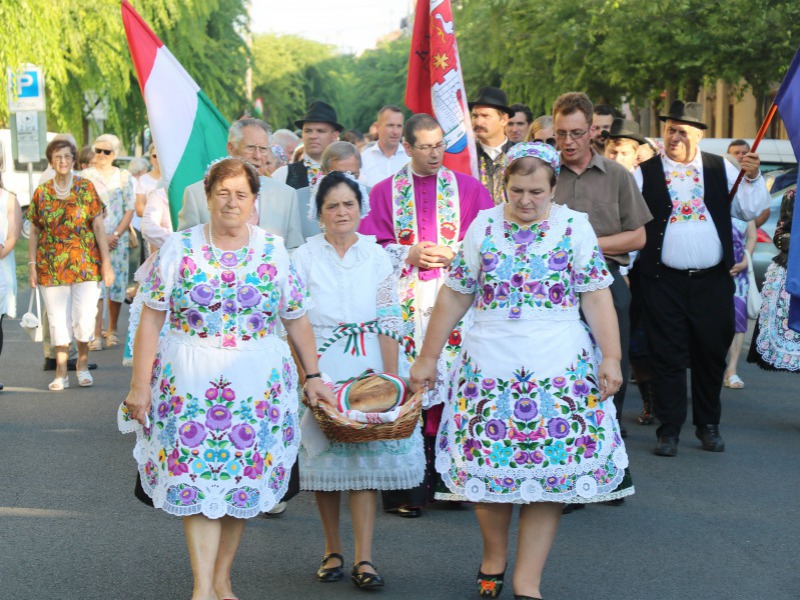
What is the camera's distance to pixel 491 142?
8.88m

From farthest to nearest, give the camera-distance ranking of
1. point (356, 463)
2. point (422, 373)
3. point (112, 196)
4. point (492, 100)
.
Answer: point (112, 196)
point (492, 100)
point (356, 463)
point (422, 373)

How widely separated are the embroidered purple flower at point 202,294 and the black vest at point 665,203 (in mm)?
4119

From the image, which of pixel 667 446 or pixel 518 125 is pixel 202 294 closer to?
pixel 667 446

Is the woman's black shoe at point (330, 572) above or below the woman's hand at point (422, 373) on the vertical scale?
below

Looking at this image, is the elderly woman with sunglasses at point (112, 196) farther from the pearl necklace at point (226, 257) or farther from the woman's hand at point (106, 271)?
the pearl necklace at point (226, 257)

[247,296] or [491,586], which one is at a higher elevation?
[247,296]

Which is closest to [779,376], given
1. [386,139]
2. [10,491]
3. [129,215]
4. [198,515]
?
[386,139]

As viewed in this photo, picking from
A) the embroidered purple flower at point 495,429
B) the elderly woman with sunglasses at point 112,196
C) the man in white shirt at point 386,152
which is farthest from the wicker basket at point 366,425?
the elderly woman with sunglasses at point 112,196

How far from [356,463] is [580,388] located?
1.07 m

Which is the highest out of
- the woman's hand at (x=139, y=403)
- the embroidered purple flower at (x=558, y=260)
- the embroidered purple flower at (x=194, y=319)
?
the embroidered purple flower at (x=558, y=260)

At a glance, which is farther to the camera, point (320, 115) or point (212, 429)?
point (320, 115)

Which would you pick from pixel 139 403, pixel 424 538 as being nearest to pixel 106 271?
pixel 424 538

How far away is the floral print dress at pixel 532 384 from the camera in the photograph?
18.1 feet

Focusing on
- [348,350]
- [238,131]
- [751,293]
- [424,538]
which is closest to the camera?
[348,350]
